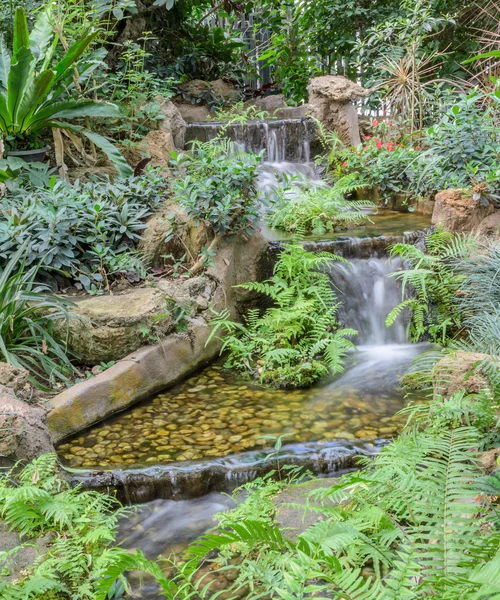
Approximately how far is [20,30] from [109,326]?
3.23m

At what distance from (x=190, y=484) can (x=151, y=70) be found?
8.27 meters

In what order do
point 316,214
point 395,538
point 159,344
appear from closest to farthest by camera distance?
point 395,538, point 159,344, point 316,214

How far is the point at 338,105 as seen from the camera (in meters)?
8.66

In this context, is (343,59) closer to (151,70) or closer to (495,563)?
(151,70)

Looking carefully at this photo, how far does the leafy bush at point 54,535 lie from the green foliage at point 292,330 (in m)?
1.94

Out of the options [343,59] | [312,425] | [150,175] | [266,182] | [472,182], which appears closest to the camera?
[312,425]

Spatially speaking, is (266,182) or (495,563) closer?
(495,563)

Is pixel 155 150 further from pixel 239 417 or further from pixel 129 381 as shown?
pixel 239 417

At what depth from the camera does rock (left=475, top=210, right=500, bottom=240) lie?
17.2 ft

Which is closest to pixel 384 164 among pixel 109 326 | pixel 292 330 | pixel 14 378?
pixel 292 330

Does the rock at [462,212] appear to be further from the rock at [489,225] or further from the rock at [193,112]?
the rock at [193,112]

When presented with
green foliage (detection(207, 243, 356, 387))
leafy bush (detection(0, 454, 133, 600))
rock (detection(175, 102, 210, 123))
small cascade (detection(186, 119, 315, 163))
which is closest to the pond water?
green foliage (detection(207, 243, 356, 387))

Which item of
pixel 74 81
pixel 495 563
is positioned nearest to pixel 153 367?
pixel 495 563

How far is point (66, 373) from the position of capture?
4.15 m
